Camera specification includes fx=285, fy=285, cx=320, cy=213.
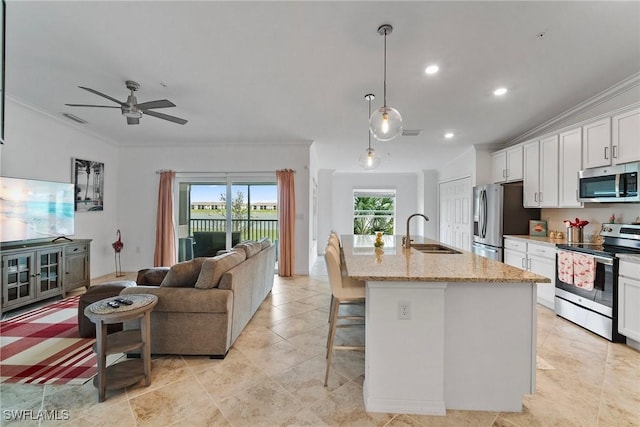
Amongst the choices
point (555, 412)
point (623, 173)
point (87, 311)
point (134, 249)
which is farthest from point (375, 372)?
point (134, 249)

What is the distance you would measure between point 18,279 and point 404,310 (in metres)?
4.41

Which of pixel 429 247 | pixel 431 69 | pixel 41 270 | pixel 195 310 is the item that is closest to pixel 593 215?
pixel 429 247

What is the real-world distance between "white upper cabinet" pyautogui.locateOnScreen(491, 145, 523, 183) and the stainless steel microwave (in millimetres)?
1274

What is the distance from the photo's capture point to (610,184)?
10.1ft

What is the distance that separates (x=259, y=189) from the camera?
5832 mm

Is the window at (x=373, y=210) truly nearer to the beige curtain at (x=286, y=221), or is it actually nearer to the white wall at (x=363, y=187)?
the white wall at (x=363, y=187)

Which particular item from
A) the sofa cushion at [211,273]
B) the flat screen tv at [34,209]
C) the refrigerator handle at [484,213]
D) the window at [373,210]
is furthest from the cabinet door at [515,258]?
the flat screen tv at [34,209]

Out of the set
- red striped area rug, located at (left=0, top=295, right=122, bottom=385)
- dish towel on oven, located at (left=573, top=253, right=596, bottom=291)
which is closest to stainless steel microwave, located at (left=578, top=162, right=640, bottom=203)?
dish towel on oven, located at (left=573, top=253, right=596, bottom=291)

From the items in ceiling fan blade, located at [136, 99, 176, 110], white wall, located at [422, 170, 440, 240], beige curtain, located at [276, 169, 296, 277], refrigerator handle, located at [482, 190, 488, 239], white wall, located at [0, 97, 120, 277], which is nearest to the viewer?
ceiling fan blade, located at [136, 99, 176, 110]

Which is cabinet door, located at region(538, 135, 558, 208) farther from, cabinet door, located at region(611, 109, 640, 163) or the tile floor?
the tile floor

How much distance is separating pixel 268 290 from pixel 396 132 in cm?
289

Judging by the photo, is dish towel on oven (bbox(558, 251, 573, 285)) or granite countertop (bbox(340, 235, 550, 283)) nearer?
granite countertop (bbox(340, 235, 550, 283))

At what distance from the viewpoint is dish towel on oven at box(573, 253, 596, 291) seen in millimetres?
2916

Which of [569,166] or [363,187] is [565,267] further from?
[363,187]
